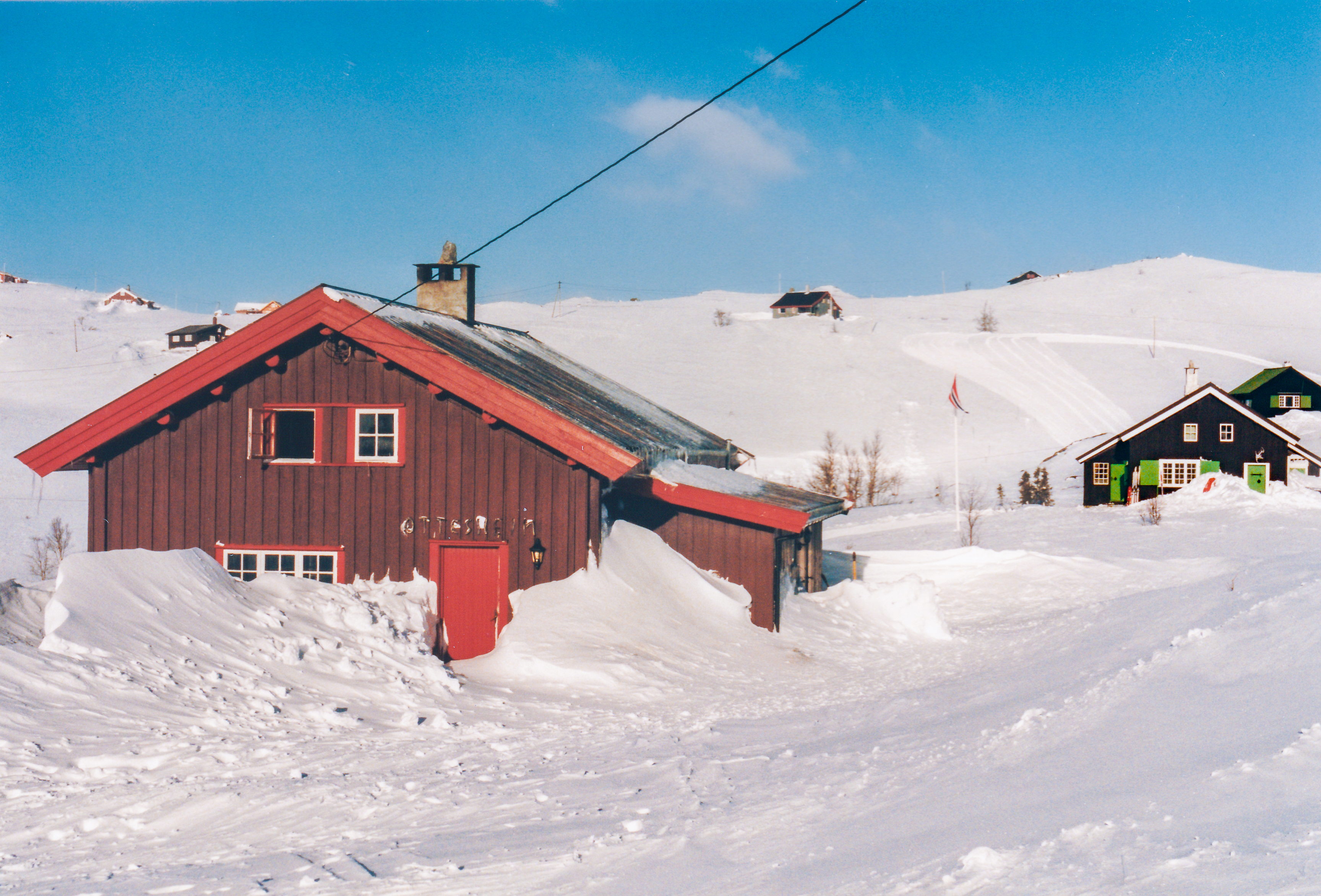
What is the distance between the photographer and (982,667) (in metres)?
13.0

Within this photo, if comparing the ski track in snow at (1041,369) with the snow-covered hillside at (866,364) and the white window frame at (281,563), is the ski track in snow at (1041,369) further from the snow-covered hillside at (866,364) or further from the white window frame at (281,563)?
the white window frame at (281,563)

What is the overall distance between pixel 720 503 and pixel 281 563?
7085mm

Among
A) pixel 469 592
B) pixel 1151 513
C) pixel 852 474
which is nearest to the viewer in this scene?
pixel 469 592

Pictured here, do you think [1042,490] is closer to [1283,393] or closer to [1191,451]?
[1191,451]

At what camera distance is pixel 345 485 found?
14508 millimetres

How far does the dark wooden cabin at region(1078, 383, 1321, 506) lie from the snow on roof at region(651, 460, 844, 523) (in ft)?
89.4

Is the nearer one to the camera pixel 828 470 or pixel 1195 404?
pixel 1195 404

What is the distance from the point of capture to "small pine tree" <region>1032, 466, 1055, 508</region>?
4359 cm

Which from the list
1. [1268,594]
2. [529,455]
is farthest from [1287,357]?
[529,455]

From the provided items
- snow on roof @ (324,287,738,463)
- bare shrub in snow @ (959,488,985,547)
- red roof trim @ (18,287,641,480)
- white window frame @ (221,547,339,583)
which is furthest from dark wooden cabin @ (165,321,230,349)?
white window frame @ (221,547,339,583)

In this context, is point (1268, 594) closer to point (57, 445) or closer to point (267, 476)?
point (267, 476)

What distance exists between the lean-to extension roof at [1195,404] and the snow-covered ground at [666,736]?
1946 centimetres

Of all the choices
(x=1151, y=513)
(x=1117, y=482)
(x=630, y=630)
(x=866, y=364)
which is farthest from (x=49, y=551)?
(x=866, y=364)

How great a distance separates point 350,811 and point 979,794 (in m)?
4.52
